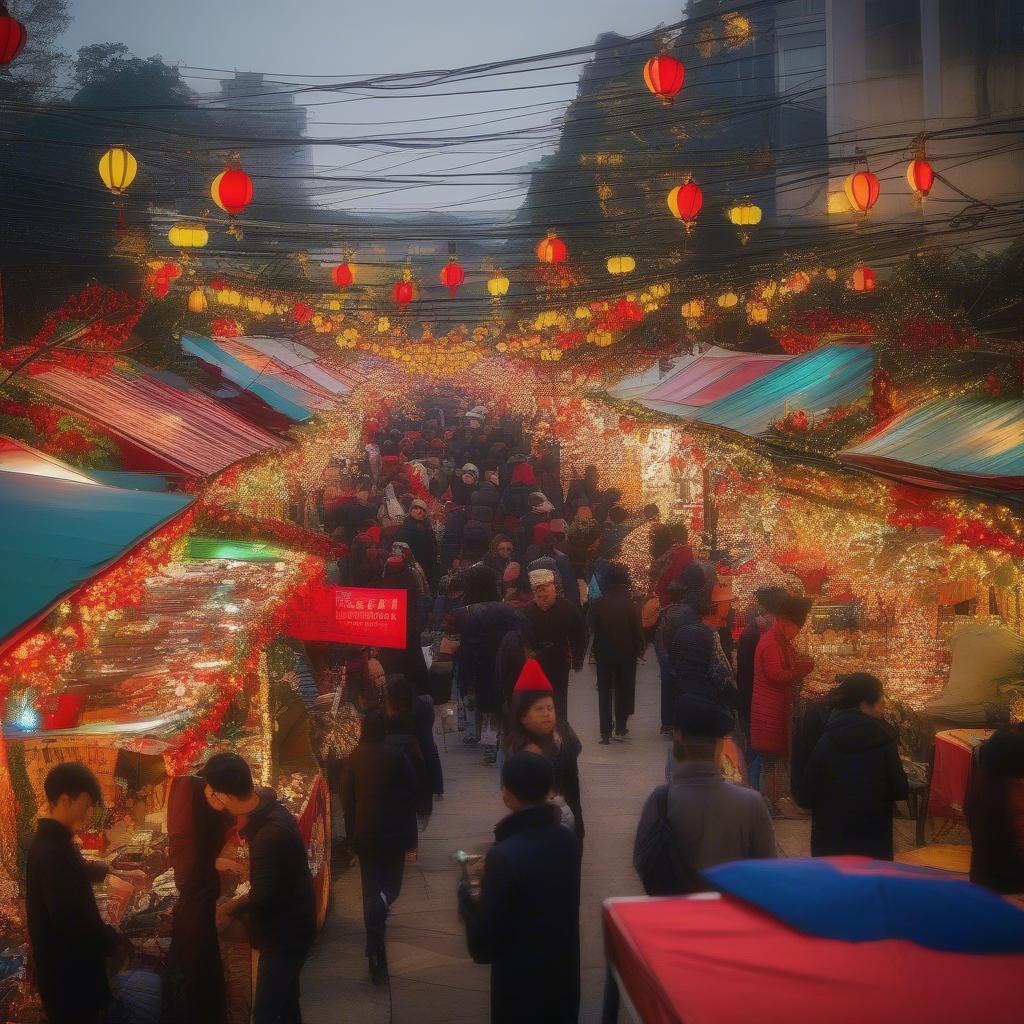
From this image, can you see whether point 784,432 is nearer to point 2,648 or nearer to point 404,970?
point 404,970

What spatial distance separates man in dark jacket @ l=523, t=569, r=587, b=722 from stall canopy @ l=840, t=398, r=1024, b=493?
2.41 meters

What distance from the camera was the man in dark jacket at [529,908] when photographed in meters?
3.96

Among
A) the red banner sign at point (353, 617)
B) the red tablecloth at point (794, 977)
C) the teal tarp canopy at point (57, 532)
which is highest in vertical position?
the teal tarp canopy at point (57, 532)

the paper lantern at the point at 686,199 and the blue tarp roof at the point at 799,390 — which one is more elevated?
the paper lantern at the point at 686,199

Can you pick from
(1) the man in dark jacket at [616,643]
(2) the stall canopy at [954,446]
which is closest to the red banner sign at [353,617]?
(1) the man in dark jacket at [616,643]

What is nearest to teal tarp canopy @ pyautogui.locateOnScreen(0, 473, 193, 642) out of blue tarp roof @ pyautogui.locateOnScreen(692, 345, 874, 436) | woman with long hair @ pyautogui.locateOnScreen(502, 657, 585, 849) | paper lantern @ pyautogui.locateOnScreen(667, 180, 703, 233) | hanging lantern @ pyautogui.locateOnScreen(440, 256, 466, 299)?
woman with long hair @ pyautogui.locateOnScreen(502, 657, 585, 849)

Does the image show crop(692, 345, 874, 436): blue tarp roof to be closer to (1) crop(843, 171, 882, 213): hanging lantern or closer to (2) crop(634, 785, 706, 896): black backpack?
(1) crop(843, 171, 882, 213): hanging lantern

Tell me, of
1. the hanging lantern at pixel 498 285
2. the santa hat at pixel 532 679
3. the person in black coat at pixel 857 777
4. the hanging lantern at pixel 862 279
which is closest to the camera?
the person in black coat at pixel 857 777

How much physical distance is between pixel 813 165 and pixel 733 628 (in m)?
16.2

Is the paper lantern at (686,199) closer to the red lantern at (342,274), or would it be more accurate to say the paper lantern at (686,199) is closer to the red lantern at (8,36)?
the red lantern at (342,274)

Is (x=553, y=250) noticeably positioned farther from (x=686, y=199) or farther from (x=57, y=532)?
(x=57, y=532)

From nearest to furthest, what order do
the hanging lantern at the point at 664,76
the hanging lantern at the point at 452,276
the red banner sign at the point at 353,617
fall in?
the red banner sign at the point at 353,617 < the hanging lantern at the point at 664,76 < the hanging lantern at the point at 452,276

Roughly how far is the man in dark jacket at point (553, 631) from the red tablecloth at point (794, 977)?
612 centimetres

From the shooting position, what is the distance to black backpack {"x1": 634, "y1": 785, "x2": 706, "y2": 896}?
4.39 metres
